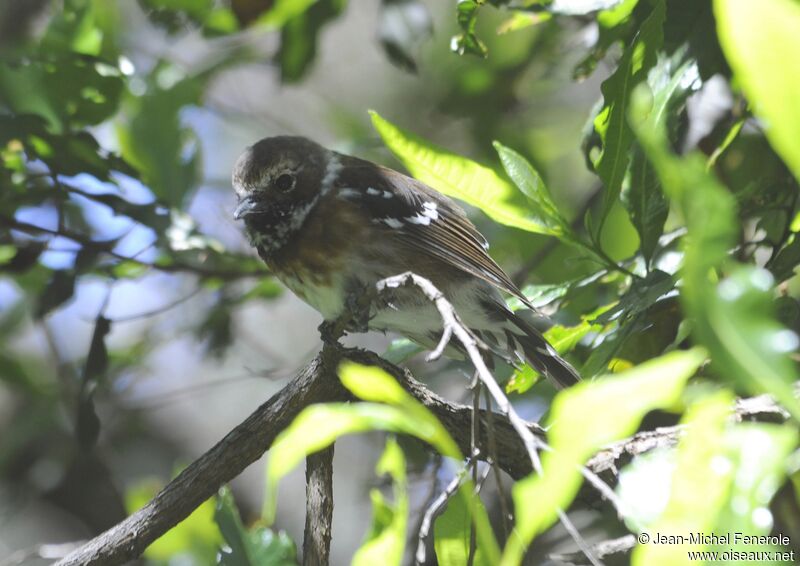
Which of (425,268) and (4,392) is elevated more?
(425,268)

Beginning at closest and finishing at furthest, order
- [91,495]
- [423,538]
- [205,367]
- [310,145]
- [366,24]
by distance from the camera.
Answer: [423,538] < [310,145] < [91,495] < [205,367] < [366,24]

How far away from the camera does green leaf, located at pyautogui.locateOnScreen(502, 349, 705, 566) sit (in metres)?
0.95

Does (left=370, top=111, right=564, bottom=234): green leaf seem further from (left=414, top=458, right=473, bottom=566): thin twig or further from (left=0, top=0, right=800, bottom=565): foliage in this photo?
(left=414, top=458, right=473, bottom=566): thin twig

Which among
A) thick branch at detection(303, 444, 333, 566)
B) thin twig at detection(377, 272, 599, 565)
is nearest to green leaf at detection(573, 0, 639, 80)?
thin twig at detection(377, 272, 599, 565)

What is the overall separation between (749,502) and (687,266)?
28cm

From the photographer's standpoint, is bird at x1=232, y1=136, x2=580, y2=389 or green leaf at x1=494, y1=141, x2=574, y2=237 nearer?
green leaf at x1=494, y1=141, x2=574, y2=237

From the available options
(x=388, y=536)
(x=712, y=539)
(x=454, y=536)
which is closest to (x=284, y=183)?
(x=454, y=536)

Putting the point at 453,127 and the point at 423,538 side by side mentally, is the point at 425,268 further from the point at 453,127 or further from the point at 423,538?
the point at 453,127

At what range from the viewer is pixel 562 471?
39.2 inches

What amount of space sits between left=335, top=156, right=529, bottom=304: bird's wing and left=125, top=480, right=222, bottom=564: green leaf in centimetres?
116

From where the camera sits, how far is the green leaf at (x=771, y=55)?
90cm

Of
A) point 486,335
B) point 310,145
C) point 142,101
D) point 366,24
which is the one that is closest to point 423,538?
point 486,335

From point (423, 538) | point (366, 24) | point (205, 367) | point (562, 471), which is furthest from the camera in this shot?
point (366, 24)

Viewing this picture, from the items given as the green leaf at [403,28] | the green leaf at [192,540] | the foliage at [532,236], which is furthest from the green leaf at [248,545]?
the green leaf at [403,28]
